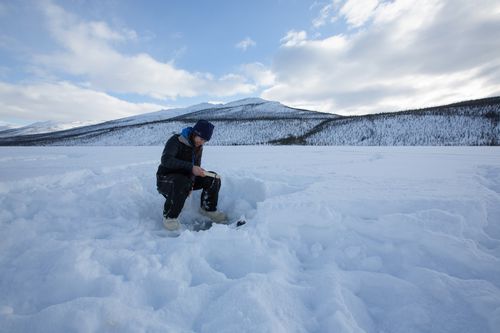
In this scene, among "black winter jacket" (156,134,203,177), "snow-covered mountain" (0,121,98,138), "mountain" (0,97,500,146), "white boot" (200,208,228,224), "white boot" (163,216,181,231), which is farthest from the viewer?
"snow-covered mountain" (0,121,98,138)

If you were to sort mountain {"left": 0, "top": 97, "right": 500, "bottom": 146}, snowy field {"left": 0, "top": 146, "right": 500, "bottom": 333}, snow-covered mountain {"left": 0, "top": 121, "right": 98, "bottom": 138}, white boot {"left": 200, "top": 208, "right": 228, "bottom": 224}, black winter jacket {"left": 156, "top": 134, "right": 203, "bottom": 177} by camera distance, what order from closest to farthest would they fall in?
snowy field {"left": 0, "top": 146, "right": 500, "bottom": 333} → black winter jacket {"left": 156, "top": 134, "right": 203, "bottom": 177} → white boot {"left": 200, "top": 208, "right": 228, "bottom": 224} → mountain {"left": 0, "top": 97, "right": 500, "bottom": 146} → snow-covered mountain {"left": 0, "top": 121, "right": 98, "bottom": 138}

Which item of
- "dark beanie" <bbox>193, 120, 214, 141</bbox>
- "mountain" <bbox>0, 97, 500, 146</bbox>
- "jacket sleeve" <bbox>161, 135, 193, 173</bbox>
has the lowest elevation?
"jacket sleeve" <bbox>161, 135, 193, 173</bbox>

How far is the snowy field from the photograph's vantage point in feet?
4.66

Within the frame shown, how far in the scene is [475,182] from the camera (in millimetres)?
Result: 3426

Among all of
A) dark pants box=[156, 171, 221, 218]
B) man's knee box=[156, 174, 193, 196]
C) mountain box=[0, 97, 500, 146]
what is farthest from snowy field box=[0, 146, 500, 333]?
mountain box=[0, 97, 500, 146]

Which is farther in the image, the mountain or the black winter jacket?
the mountain

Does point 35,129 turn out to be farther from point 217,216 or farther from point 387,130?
point 217,216

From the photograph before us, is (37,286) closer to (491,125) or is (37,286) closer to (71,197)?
(71,197)

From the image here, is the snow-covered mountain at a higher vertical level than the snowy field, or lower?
higher

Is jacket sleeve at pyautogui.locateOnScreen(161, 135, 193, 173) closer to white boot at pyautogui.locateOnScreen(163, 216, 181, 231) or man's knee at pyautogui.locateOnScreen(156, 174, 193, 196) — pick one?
man's knee at pyautogui.locateOnScreen(156, 174, 193, 196)

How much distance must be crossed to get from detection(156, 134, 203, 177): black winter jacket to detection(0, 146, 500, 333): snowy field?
27.3 inches

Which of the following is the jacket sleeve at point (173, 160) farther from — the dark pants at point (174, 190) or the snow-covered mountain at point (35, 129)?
the snow-covered mountain at point (35, 129)

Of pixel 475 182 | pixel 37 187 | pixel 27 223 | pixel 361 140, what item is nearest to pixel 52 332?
pixel 27 223

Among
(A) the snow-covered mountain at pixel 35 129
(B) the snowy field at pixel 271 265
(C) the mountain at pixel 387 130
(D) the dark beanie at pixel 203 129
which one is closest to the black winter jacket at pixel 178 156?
(D) the dark beanie at pixel 203 129
